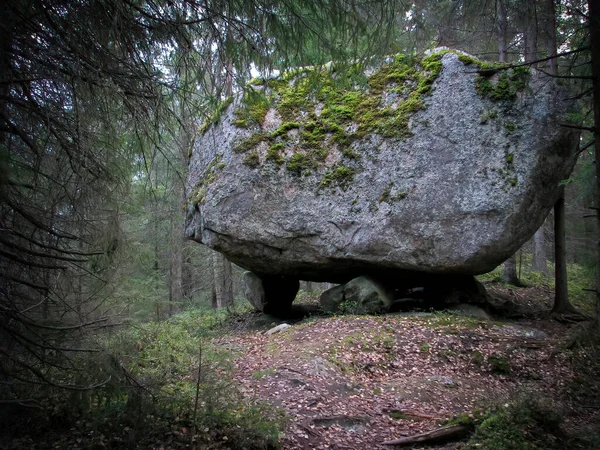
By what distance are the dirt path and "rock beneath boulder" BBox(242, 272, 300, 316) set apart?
3.05m

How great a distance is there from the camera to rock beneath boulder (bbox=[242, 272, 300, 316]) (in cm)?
1148

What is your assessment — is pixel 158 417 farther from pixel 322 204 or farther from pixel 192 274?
pixel 192 274

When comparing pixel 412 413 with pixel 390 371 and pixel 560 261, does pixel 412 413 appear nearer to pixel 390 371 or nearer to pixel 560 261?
pixel 390 371

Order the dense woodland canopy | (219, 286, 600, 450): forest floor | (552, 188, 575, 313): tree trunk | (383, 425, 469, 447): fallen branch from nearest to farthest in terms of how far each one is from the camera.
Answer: the dense woodland canopy, (383, 425, 469, 447): fallen branch, (219, 286, 600, 450): forest floor, (552, 188, 575, 313): tree trunk

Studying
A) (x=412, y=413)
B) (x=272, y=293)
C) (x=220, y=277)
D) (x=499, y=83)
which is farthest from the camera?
(x=220, y=277)

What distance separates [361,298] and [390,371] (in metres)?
3.11

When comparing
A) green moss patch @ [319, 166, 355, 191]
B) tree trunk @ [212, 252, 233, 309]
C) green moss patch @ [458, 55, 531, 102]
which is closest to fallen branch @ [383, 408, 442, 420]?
green moss patch @ [319, 166, 355, 191]

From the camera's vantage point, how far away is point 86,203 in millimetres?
3514

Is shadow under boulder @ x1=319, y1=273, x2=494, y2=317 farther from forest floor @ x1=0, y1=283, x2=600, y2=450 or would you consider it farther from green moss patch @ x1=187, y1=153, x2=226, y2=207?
green moss patch @ x1=187, y1=153, x2=226, y2=207

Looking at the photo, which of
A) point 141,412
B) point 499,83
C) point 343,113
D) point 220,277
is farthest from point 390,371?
point 220,277

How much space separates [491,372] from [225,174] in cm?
690

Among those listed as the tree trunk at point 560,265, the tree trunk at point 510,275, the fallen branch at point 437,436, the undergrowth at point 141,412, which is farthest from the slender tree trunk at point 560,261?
the undergrowth at point 141,412

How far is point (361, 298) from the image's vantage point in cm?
929

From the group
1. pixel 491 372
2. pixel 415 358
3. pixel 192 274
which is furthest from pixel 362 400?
pixel 192 274
